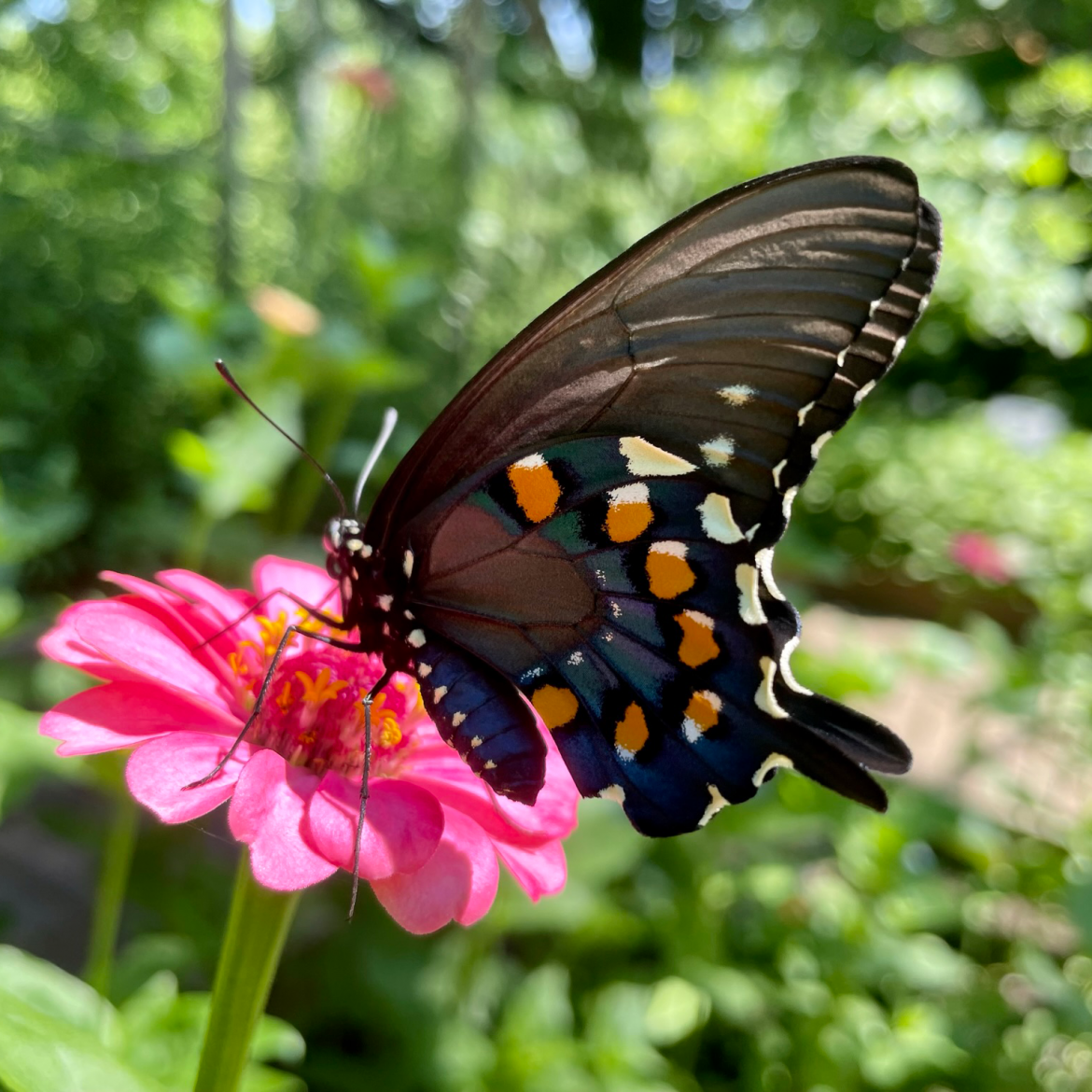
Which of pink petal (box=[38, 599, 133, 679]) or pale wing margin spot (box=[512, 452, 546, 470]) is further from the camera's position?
pale wing margin spot (box=[512, 452, 546, 470])

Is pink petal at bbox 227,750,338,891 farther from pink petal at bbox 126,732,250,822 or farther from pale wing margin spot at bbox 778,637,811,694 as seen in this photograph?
pale wing margin spot at bbox 778,637,811,694

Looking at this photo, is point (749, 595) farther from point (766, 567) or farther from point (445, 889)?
point (445, 889)

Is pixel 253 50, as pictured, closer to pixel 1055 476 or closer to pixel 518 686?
pixel 518 686

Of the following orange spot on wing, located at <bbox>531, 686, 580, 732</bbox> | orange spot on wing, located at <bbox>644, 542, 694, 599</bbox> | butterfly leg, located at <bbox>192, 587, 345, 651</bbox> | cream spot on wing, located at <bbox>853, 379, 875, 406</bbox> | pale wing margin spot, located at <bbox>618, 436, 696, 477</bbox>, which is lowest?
orange spot on wing, located at <bbox>531, 686, 580, 732</bbox>

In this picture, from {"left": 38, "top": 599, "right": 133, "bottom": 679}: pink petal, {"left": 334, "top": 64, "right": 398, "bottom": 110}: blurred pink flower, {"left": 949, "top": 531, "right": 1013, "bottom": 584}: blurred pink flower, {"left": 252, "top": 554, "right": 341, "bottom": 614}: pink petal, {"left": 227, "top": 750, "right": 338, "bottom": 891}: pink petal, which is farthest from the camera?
{"left": 334, "top": 64, "right": 398, "bottom": 110}: blurred pink flower

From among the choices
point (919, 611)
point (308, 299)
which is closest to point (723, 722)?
point (308, 299)

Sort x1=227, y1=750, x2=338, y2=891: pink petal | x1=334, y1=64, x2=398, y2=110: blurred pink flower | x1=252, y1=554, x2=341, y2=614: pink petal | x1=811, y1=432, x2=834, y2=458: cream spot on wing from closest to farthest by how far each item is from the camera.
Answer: x1=227, y1=750, x2=338, y2=891: pink petal < x1=811, y1=432, x2=834, y2=458: cream spot on wing < x1=252, y1=554, x2=341, y2=614: pink petal < x1=334, y1=64, x2=398, y2=110: blurred pink flower

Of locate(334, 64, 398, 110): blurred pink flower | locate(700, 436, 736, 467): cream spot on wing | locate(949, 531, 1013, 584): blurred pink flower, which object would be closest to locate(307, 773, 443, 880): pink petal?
locate(700, 436, 736, 467): cream spot on wing

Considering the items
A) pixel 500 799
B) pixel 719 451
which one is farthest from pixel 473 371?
pixel 500 799
